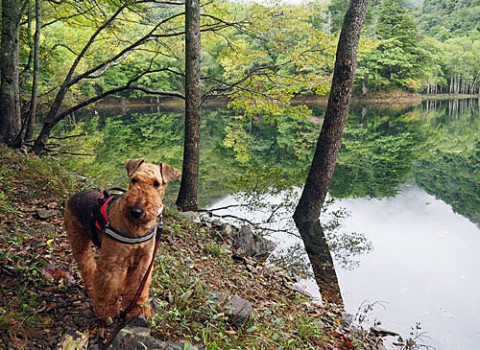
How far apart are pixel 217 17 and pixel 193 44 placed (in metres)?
1.62

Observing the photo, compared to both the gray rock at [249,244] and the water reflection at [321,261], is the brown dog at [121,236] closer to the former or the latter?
the gray rock at [249,244]

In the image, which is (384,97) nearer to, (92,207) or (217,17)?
(217,17)

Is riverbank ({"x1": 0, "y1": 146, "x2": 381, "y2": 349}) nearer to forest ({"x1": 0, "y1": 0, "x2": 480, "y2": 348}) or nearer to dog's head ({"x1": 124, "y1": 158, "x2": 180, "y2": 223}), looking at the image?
forest ({"x1": 0, "y1": 0, "x2": 480, "y2": 348})

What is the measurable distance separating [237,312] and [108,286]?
120 cm

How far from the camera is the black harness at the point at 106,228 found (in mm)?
Answer: 1958

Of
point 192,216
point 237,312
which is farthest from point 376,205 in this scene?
point 237,312

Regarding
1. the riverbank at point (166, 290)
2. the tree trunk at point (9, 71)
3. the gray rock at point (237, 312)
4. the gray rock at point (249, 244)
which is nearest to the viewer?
the riverbank at point (166, 290)

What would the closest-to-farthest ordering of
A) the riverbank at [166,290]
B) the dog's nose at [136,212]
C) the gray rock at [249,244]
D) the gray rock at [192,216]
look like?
the dog's nose at [136,212] → the riverbank at [166,290] → the gray rock at [249,244] → the gray rock at [192,216]

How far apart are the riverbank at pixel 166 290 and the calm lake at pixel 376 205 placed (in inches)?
42.0

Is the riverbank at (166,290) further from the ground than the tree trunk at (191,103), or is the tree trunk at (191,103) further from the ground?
the tree trunk at (191,103)

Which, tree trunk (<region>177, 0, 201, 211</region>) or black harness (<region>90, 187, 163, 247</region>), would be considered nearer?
black harness (<region>90, 187, 163, 247</region>)

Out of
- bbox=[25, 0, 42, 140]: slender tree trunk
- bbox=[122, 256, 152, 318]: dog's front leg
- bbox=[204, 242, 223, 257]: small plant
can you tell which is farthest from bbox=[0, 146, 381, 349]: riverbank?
bbox=[25, 0, 42, 140]: slender tree trunk

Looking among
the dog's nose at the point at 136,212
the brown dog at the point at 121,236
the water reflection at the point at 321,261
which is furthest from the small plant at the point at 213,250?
the dog's nose at the point at 136,212

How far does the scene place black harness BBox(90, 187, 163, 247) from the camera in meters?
1.96
